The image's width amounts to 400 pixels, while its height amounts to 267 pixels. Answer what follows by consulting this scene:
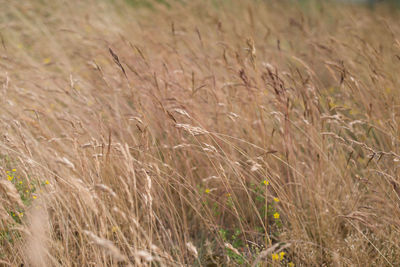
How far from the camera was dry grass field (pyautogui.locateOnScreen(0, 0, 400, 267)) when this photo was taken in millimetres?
1444

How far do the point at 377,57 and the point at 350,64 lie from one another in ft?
2.03

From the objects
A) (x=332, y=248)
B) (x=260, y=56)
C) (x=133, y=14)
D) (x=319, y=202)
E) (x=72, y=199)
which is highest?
(x=133, y=14)

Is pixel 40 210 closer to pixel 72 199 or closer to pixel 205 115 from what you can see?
pixel 72 199

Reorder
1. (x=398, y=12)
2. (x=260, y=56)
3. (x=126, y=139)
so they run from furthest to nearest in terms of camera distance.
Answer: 1. (x=398, y=12)
2. (x=260, y=56)
3. (x=126, y=139)

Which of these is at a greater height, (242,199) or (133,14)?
(133,14)

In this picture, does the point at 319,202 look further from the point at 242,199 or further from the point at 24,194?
the point at 24,194

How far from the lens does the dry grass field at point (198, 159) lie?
1444mm

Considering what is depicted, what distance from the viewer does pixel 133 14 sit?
16.2 ft

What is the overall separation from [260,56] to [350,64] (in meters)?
0.96

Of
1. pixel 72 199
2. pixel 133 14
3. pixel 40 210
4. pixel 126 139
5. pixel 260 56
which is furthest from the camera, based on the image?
pixel 133 14

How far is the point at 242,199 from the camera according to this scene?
2.08m

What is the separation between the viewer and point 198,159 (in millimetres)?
2166

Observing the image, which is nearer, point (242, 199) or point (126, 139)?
point (242, 199)

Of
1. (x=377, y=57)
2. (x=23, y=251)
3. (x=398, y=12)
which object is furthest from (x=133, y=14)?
(x=398, y=12)
